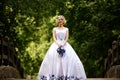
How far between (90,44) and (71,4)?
3.20 metres

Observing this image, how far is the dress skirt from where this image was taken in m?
11.6

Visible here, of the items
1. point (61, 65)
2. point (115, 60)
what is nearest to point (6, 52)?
point (115, 60)

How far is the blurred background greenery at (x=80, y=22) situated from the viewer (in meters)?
22.1

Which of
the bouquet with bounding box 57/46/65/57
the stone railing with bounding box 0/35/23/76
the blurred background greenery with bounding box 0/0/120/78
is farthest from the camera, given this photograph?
the blurred background greenery with bounding box 0/0/120/78

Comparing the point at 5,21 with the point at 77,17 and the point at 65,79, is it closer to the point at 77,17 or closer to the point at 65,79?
the point at 77,17

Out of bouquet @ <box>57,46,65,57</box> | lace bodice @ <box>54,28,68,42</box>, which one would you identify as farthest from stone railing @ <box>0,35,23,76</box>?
bouquet @ <box>57,46,65,57</box>

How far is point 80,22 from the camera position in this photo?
80.2ft

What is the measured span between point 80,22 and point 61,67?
42.5 ft

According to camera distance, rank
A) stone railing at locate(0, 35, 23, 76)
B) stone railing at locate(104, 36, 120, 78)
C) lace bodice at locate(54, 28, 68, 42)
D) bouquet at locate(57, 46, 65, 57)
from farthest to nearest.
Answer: stone railing at locate(0, 35, 23, 76) → stone railing at locate(104, 36, 120, 78) → lace bodice at locate(54, 28, 68, 42) → bouquet at locate(57, 46, 65, 57)

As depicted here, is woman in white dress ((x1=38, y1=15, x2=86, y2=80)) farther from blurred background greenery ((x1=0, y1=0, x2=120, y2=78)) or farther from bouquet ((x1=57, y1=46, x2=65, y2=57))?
blurred background greenery ((x1=0, y1=0, x2=120, y2=78))

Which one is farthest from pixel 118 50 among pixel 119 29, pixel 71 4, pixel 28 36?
pixel 28 36

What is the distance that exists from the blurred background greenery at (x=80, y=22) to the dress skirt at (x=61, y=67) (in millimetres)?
9625

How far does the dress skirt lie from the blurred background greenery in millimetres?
9625

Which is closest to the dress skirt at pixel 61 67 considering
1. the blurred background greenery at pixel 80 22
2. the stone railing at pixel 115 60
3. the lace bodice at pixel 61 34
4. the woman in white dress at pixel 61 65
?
the woman in white dress at pixel 61 65
